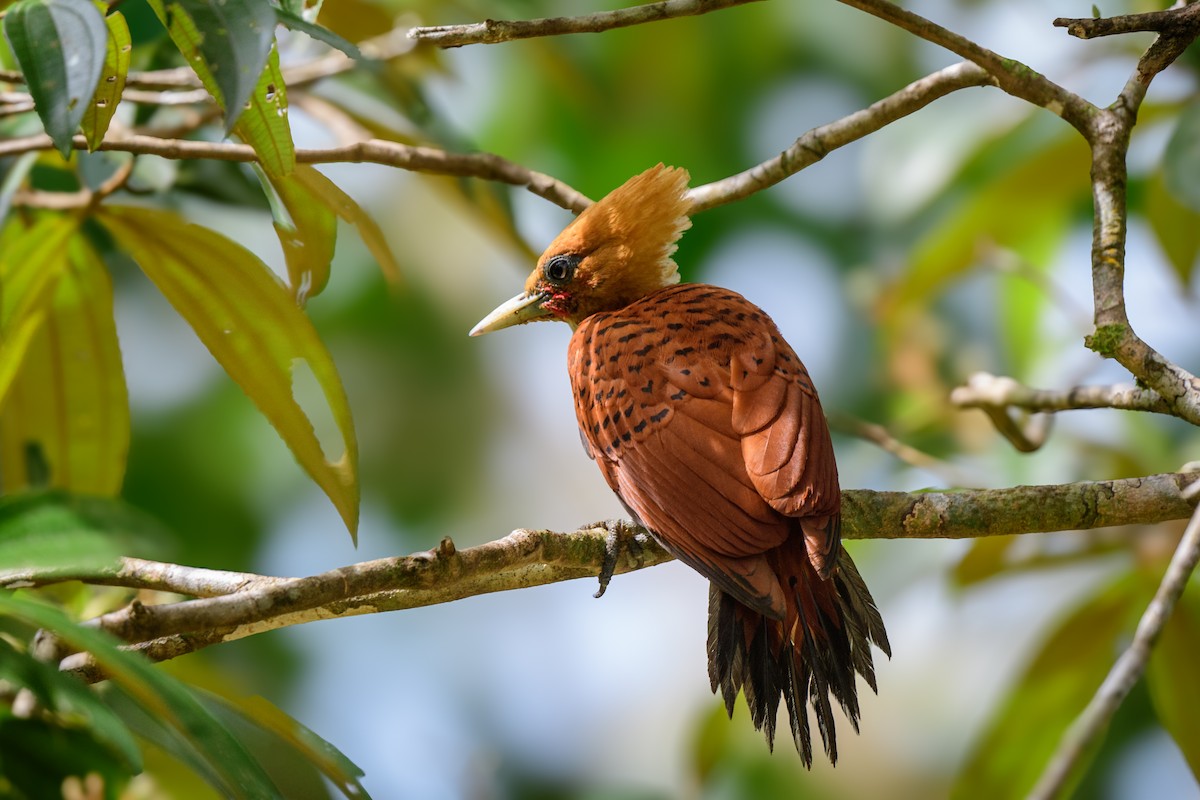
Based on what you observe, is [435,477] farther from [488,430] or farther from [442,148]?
[442,148]

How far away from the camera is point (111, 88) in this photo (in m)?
1.52

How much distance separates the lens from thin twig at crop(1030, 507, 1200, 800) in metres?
0.91

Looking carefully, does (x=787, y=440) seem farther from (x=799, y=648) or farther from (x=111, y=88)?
(x=111, y=88)

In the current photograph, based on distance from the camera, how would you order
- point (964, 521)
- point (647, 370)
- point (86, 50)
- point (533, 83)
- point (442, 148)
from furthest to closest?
point (533, 83) → point (442, 148) → point (647, 370) → point (964, 521) → point (86, 50)

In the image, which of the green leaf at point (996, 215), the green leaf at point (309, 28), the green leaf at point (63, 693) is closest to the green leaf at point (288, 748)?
the green leaf at point (63, 693)

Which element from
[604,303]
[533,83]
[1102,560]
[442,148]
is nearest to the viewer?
[442,148]

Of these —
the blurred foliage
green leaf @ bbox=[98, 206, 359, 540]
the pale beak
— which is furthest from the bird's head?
green leaf @ bbox=[98, 206, 359, 540]

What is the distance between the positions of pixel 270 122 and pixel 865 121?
0.93 meters

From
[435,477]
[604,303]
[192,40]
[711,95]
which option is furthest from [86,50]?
[711,95]

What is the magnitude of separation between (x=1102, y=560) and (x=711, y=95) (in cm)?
267

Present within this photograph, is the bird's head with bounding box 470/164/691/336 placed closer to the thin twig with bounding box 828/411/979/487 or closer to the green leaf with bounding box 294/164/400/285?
the thin twig with bounding box 828/411/979/487

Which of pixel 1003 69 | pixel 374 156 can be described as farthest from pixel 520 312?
pixel 1003 69

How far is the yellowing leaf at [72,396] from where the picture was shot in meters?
2.21

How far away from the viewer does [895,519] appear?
1830mm
